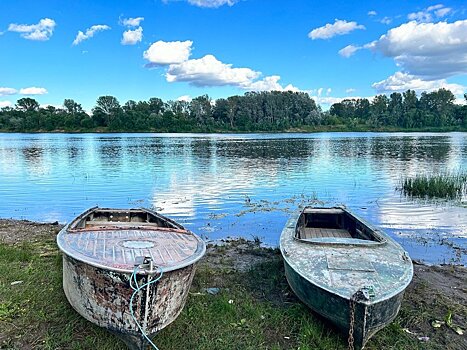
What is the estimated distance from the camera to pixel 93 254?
5215mm

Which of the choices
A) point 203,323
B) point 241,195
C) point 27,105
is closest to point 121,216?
point 203,323

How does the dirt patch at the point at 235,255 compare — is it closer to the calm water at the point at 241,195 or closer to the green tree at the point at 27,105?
the calm water at the point at 241,195

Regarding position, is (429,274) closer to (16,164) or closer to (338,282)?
(338,282)

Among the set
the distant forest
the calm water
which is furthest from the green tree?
the calm water

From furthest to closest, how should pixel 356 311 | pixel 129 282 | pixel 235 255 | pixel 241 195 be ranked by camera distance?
pixel 241 195
pixel 235 255
pixel 356 311
pixel 129 282

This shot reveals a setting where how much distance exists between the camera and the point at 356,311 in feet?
15.8

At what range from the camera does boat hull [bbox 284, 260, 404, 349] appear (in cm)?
481

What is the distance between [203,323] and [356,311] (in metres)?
2.16

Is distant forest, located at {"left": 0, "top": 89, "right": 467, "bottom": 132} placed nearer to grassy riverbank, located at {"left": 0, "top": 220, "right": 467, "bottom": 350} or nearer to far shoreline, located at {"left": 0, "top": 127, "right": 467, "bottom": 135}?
far shoreline, located at {"left": 0, "top": 127, "right": 467, "bottom": 135}

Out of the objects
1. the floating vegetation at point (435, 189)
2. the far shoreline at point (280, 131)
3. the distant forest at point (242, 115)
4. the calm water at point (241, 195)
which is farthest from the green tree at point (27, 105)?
the floating vegetation at point (435, 189)

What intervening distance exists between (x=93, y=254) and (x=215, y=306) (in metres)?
2.09

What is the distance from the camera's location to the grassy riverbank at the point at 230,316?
17.5 feet

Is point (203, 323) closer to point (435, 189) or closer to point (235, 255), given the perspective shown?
point (235, 255)

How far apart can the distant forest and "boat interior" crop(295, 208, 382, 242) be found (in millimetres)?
108227
